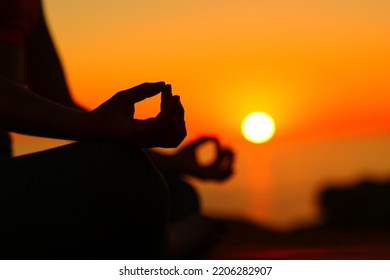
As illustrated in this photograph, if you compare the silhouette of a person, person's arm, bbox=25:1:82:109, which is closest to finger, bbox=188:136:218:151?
person's arm, bbox=25:1:82:109

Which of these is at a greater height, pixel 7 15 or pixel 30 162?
pixel 7 15

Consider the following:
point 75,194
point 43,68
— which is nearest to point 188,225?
point 43,68

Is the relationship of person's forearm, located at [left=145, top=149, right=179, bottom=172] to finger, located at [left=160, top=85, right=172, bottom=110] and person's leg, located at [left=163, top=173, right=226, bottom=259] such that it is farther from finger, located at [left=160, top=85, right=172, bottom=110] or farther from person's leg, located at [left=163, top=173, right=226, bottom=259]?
finger, located at [left=160, top=85, right=172, bottom=110]

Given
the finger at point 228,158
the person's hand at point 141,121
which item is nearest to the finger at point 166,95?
the person's hand at point 141,121

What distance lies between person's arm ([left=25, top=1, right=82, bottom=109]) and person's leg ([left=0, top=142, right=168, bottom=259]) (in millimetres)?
684

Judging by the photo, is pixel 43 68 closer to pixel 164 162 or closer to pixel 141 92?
pixel 164 162

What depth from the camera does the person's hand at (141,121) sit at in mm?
751

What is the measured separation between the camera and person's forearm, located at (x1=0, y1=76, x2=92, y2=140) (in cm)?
79

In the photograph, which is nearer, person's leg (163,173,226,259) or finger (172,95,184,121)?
finger (172,95,184,121)

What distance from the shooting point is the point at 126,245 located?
0.94 m

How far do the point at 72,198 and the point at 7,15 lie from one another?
54cm
